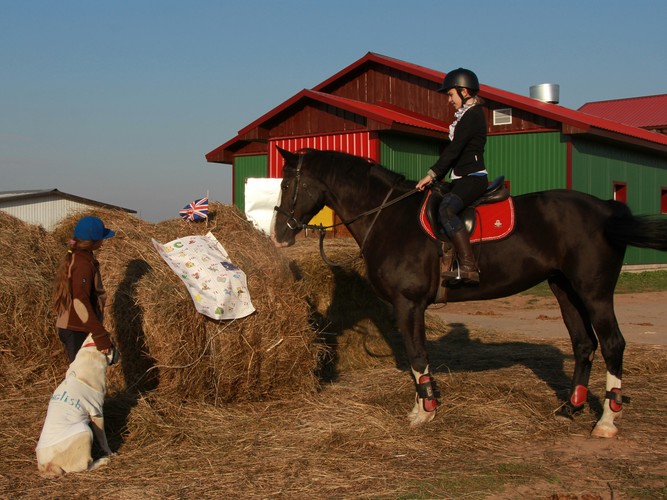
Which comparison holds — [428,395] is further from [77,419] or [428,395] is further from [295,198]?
[77,419]

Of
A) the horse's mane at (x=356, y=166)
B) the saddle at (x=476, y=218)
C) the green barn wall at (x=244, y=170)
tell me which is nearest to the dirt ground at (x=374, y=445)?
the saddle at (x=476, y=218)

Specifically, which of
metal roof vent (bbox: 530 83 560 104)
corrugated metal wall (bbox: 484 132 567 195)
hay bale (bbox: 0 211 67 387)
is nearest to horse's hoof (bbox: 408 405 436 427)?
hay bale (bbox: 0 211 67 387)

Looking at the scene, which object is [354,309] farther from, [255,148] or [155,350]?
[255,148]

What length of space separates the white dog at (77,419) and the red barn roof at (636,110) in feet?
120

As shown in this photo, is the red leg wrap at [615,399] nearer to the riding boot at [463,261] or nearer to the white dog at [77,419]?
the riding boot at [463,261]

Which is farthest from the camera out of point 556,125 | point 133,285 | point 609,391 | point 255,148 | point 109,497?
point 255,148

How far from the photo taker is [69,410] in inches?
209

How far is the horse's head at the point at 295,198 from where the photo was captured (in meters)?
7.05

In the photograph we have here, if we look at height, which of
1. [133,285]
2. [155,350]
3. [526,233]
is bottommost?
[155,350]

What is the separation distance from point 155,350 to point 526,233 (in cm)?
349

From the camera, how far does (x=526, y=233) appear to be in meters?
6.63

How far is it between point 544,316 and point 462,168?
7.73 metres

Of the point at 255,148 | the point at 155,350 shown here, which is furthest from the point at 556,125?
the point at 155,350

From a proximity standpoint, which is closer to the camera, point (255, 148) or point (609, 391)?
point (609, 391)
